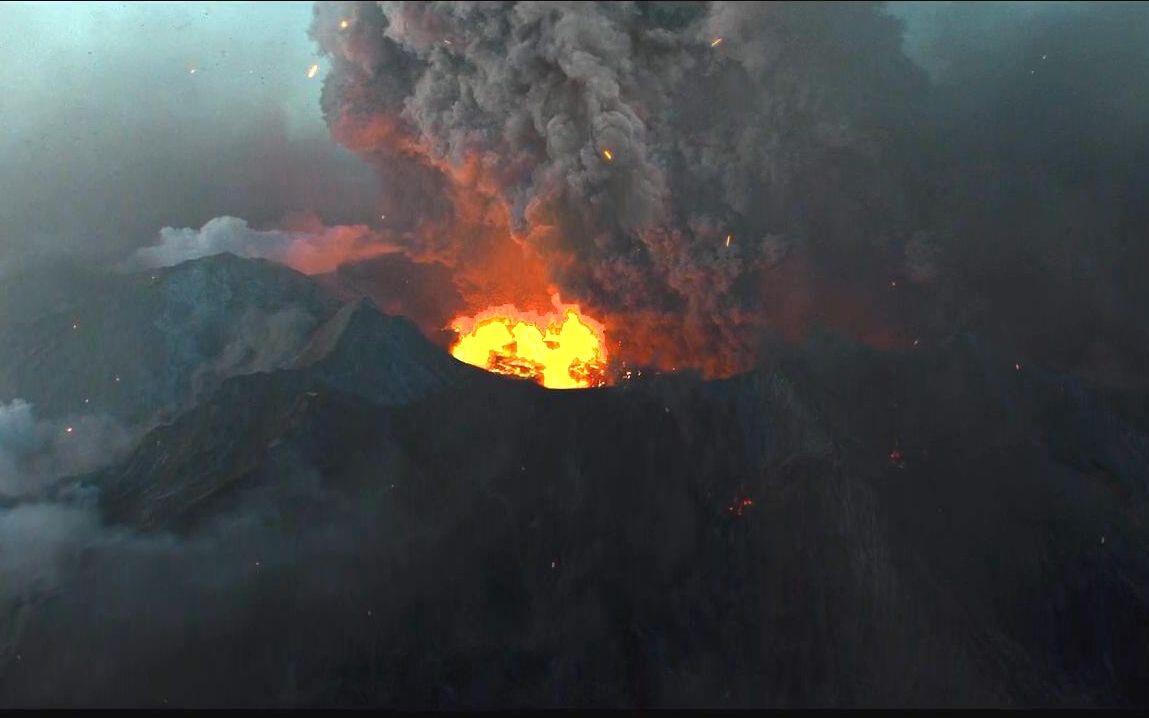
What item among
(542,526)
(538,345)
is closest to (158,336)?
(538,345)

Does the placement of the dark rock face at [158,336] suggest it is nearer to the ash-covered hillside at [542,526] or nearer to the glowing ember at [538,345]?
the ash-covered hillside at [542,526]

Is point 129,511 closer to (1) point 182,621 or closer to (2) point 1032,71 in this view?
(1) point 182,621

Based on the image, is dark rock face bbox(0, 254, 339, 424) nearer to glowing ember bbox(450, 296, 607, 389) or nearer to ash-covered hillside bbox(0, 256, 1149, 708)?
ash-covered hillside bbox(0, 256, 1149, 708)

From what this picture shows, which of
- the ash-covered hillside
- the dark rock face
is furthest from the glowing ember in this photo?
the dark rock face

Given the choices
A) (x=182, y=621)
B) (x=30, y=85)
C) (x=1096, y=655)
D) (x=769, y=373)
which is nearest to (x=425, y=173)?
(x=30, y=85)

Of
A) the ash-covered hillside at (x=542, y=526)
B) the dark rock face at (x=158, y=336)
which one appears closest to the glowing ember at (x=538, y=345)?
the ash-covered hillside at (x=542, y=526)

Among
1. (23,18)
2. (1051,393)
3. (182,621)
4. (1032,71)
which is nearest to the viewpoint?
(23,18)
